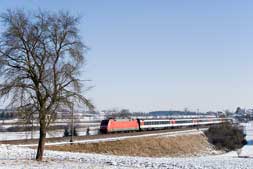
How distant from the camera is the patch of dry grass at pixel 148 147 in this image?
144ft

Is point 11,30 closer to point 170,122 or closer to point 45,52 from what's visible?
point 45,52

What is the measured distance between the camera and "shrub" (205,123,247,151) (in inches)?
3361

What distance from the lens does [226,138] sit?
3447 inches

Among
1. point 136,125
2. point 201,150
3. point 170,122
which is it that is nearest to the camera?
point 201,150

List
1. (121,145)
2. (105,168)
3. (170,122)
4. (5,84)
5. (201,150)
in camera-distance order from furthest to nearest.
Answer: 1. (170,122)
2. (201,150)
3. (121,145)
4. (5,84)
5. (105,168)

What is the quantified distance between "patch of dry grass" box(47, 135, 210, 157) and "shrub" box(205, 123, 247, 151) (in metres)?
5.88

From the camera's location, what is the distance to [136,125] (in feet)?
269

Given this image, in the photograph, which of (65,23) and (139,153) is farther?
(139,153)

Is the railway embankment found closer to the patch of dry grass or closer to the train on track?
the patch of dry grass

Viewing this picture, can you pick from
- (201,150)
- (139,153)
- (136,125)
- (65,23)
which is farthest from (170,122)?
(65,23)

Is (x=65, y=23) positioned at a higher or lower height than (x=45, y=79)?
higher

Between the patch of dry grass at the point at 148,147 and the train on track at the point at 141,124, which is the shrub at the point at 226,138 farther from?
the train on track at the point at 141,124

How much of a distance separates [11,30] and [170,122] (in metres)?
84.2

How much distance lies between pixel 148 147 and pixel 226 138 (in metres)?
35.9
